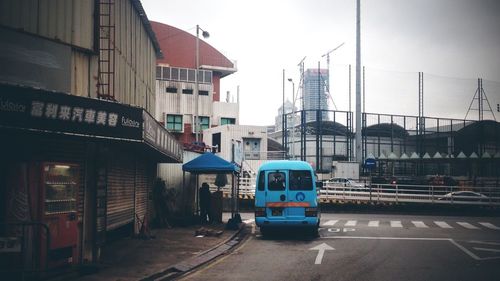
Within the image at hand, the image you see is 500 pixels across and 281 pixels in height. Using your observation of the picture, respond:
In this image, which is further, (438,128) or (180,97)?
(438,128)

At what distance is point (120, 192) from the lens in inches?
597

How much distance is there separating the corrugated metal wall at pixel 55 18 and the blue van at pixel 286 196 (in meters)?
8.43

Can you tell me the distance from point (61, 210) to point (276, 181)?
9.11m

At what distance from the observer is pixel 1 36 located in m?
10.0

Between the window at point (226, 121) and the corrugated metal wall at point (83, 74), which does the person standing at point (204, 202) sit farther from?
the window at point (226, 121)

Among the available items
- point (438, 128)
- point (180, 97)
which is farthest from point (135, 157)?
point (438, 128)

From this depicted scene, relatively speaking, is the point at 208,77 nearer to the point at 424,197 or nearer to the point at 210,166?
the point at 424,197

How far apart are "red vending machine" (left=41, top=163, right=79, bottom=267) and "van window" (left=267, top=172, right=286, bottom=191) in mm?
8489

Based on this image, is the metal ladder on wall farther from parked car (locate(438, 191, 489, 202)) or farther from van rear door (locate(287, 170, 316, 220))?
parked car (locate(438, 191, 489, 202))

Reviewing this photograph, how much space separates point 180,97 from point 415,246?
150 feet

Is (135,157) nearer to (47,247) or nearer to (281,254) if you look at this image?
(281,254)

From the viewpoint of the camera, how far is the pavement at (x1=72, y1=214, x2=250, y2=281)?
1071 cm

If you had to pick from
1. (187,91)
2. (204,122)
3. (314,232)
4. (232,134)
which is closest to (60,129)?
(314,232)

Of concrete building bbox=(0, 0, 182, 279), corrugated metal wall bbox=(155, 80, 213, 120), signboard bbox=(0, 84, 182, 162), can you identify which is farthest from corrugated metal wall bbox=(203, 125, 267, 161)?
signboard bbox=(0, 84, 182, 162)
